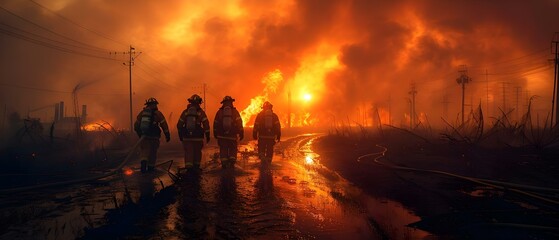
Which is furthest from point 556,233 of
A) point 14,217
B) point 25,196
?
point 25,196

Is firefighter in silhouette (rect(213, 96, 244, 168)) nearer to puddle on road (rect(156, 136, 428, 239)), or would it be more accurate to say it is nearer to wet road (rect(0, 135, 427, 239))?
puddle on road (rect(156, 136, 428, 239))

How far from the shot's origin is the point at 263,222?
16.8 feet

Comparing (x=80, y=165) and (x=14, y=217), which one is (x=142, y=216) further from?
(x=80, y=165)

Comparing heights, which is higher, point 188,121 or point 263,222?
point 188,121

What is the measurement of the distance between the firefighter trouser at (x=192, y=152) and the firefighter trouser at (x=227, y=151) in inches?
30.8

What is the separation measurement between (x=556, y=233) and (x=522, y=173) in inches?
263

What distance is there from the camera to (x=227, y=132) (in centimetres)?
1201

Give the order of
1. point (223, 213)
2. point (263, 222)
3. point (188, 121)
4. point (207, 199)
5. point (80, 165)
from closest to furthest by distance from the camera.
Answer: point (263, 222) → point (223, 213) → point (207, 199) → point (188, 121) → point (80, 165)

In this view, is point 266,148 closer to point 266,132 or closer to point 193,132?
point 266,132

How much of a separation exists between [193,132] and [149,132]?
1294 millimetres

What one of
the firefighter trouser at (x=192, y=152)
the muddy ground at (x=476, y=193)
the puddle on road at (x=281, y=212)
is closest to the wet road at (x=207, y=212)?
the puddle on road at (x=281, y=212)

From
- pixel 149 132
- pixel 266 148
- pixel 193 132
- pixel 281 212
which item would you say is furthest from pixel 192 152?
pixel 281 212

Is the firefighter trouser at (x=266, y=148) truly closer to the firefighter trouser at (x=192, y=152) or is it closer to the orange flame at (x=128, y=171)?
the firefighter trouser at (x=192, y=152)

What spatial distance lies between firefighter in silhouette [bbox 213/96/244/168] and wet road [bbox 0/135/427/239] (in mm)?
2862
